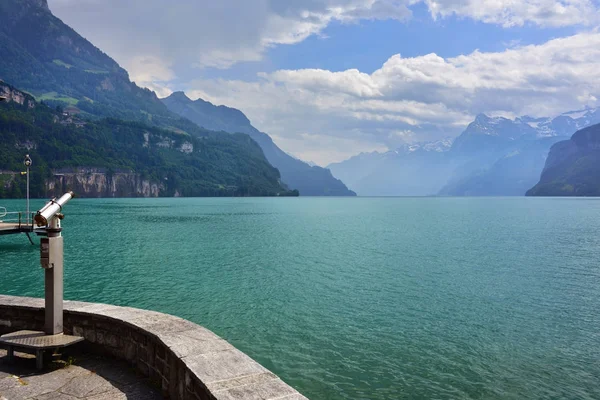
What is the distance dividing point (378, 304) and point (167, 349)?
61.9 feet

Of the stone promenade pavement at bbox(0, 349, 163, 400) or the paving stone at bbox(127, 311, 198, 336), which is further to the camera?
the paving stone at bbox(127, 311, 198, 336)

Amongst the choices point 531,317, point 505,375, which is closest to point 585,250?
point 531,317

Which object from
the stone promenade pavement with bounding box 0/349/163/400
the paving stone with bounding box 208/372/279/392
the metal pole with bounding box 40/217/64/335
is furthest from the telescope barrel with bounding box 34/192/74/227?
the paving stone with bounding box 208/372/279/392

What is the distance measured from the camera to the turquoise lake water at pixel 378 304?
578 inches

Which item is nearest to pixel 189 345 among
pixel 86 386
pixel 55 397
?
pixel 86 386

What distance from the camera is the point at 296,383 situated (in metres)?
13.9

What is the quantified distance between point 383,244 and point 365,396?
43202mm

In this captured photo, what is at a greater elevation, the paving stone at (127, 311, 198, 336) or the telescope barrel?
the telescope barrel

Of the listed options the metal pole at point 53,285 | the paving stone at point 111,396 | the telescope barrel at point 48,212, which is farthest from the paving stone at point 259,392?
the telescope barrel at point 48,212

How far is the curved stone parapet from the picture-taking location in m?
5.82

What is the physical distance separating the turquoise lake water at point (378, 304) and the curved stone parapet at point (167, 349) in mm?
6745

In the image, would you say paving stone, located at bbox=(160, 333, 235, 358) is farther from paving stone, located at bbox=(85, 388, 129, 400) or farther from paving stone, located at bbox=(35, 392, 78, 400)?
paving stone, located at bbox=(35, 392, 78, 400)

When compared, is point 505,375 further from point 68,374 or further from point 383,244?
point 383,244

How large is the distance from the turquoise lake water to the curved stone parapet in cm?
674
